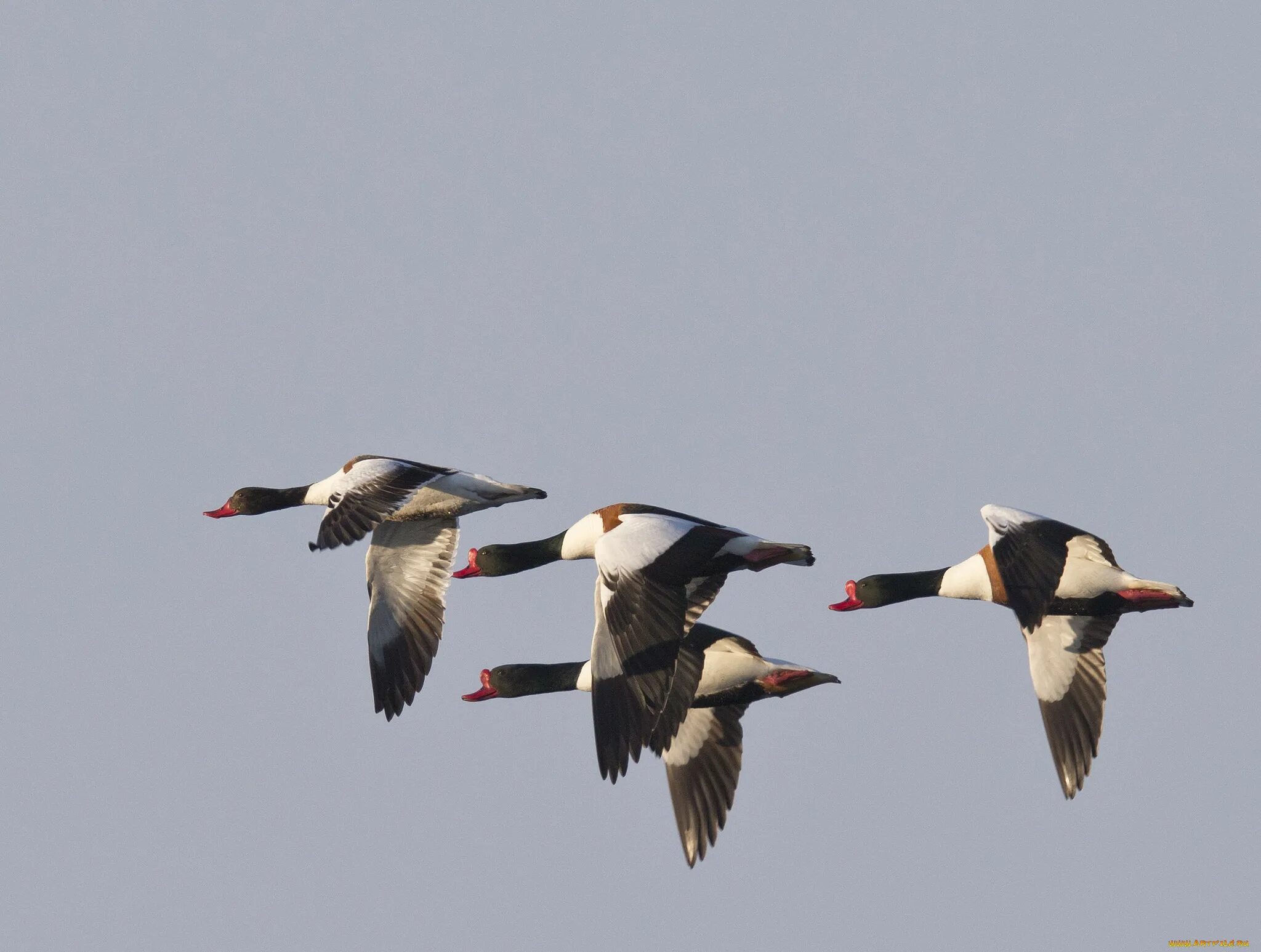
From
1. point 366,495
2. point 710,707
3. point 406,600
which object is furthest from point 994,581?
point 406,600

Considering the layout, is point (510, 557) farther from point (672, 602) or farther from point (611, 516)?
point (672, 602)

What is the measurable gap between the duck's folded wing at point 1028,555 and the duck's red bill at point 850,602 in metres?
1.75

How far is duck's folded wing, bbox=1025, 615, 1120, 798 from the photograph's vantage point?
15.8 metres

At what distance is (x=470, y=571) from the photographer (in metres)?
16.9

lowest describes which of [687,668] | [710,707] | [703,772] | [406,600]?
[703,772]

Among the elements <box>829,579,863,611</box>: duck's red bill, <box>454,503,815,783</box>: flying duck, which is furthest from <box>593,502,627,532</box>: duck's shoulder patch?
<box>829,579,863,611</box>: duck's red bill

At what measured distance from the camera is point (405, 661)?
1744 cm

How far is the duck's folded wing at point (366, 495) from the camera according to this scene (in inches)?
583

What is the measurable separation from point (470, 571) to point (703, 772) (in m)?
2.59

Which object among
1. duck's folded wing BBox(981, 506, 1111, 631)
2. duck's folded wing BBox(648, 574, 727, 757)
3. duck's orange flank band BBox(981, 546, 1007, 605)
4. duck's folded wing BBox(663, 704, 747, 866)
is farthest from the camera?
duck's folded wing BBox(663, 704, 747, 866)

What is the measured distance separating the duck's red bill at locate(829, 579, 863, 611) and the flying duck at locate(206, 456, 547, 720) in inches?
99.6

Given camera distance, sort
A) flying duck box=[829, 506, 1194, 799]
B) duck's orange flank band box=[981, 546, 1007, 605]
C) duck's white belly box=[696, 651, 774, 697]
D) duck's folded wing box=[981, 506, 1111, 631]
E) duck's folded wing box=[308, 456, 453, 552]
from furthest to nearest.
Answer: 1. duck's orange flank band box=[981, 546, 1007, 605]
2. duck's white belly box=[696, 651, 774, 697]
3. flying duck box=[829, 506, 1194, 799]
4. duck's folded wing box=[308, 456, 453, 552]
5. duck's folded wing box=[981, 506, 1111, 631]

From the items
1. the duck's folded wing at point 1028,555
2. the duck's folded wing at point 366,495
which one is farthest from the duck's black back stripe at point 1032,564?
the duck's folded wing at point 366,495

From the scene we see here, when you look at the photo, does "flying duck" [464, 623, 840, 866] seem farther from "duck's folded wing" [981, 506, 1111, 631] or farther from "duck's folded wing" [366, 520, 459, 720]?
"duck's folded wing" [981, 506, 1111, 631]
